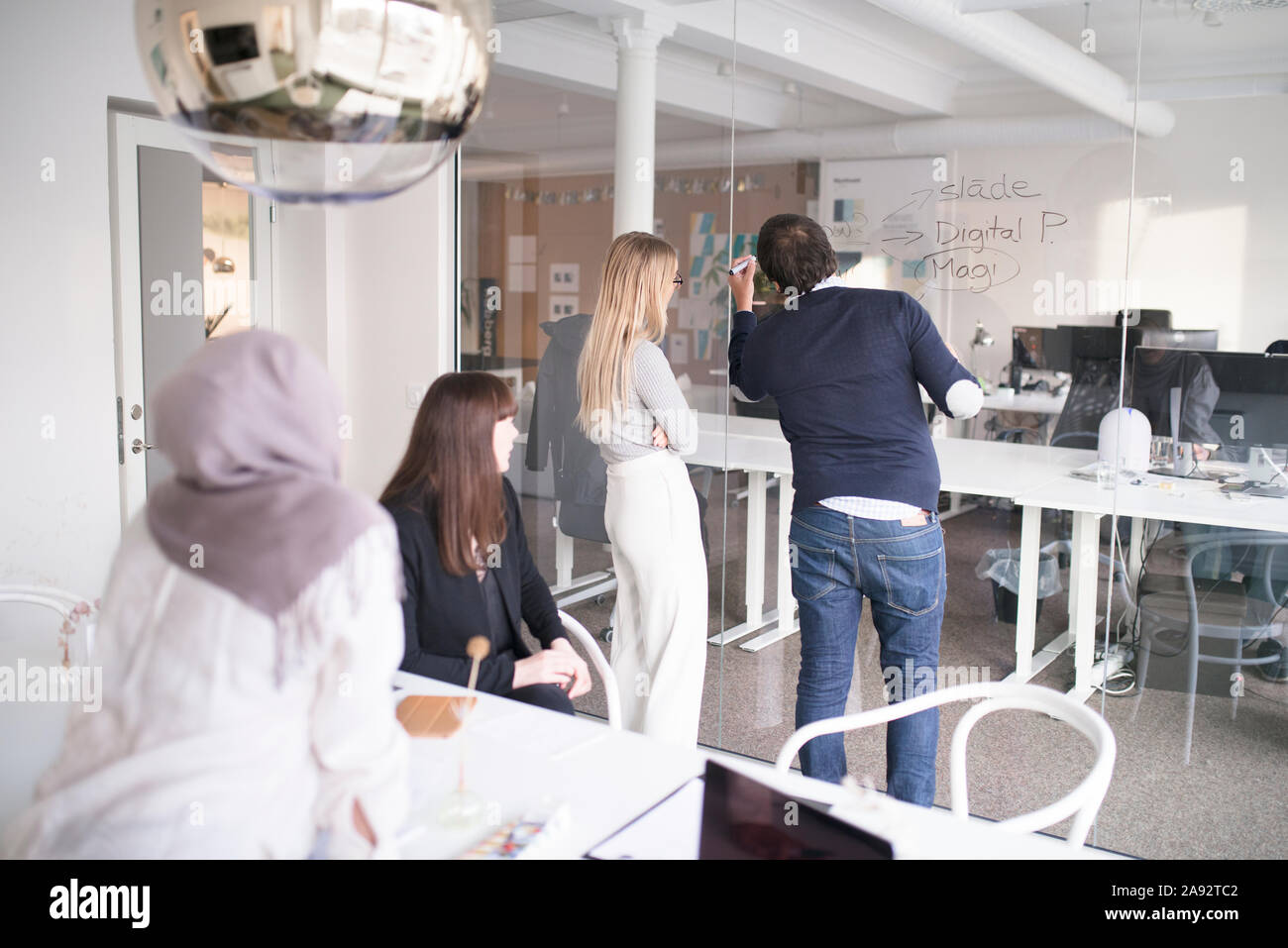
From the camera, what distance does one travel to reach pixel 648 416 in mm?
3354

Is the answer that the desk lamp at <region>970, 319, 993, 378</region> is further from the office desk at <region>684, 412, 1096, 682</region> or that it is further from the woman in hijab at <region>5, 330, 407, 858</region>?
the woman in hijab at <region>5, 330, 407, 858</region>

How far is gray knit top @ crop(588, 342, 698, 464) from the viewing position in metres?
3.31

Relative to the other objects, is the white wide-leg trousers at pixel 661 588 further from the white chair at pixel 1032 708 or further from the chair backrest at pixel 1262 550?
the chair backrest at pixel 1262 550

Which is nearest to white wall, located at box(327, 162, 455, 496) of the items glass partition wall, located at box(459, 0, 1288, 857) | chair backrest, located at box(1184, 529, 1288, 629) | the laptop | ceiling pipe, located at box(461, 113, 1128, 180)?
ceiling pipe, located at box(461, 113, 1128, 180)

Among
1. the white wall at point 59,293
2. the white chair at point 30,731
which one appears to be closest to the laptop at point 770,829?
the white chair at point 30,731

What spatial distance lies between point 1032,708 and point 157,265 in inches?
→ 130

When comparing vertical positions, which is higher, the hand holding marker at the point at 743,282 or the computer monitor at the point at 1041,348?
the hand holding marker at the point at 743,282

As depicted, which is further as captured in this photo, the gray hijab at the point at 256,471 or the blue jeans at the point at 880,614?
the blue jeans at the point at 880,614

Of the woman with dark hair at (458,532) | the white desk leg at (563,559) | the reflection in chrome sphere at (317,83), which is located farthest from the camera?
the white desk leg at (563,559)

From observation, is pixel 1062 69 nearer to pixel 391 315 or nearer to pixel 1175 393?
pixel 1175 393

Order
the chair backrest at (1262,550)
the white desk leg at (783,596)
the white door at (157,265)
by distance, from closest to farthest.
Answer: the chair backrest at (1262,550)
the white desk leg at (783,596)
the white door at (157,265)

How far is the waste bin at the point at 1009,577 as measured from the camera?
3.30 metres

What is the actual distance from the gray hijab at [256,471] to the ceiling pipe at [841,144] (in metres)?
2.48
